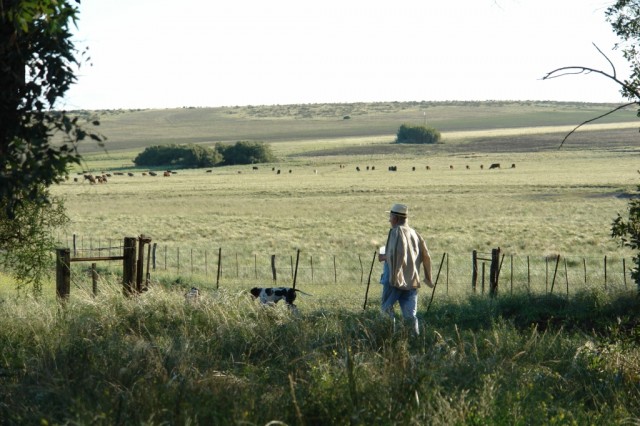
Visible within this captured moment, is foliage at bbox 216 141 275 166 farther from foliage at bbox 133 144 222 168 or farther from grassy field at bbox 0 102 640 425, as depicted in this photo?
grassy field at bbox 0 102 640 425

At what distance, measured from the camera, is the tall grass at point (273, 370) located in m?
5.65

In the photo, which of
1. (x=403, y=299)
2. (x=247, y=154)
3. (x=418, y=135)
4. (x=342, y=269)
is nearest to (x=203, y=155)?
(x=247, y=154)

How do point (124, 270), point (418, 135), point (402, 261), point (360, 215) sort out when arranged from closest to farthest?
1. point (402, 261)
2. point (124, 270)
3. point (360, 215)
4. point (418, 135)

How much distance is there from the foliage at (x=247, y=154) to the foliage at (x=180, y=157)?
1.43 meters

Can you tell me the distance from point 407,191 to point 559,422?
61825mm

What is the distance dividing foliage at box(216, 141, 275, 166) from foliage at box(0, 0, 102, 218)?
115247mm

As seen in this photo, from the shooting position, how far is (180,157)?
126m

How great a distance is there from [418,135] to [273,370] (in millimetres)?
151911

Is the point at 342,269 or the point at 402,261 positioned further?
the point at 342,269

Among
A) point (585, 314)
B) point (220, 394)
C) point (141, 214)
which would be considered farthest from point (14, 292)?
point (141, 214)

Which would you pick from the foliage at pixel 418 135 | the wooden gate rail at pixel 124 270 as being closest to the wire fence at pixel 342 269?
the wooden gate rail at pixel 124 270

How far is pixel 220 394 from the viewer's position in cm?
600

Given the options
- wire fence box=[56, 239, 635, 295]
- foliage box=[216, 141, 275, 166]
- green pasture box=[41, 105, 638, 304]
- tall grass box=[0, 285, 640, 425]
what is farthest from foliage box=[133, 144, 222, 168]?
tall grass box=[0, 285, 640, 425]

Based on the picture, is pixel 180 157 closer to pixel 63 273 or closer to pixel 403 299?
pixel 63 273
